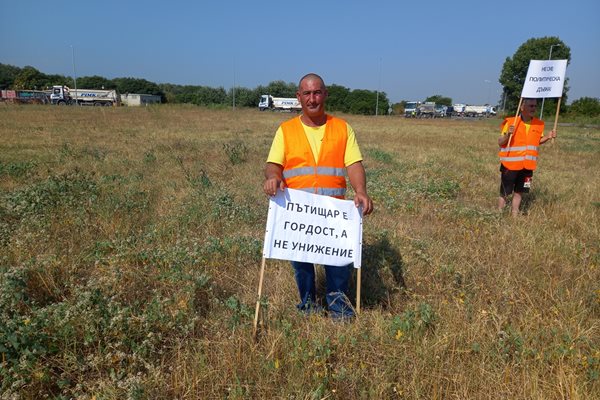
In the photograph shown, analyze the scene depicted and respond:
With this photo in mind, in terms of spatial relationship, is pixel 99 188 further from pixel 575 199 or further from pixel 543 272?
pixel 575 199

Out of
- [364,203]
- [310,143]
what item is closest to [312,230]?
[364,203]

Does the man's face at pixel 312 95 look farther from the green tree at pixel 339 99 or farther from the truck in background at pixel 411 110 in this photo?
the green tree at pixel 339 99

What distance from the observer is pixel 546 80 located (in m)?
5.54

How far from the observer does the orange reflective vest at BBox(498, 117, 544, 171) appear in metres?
5.59

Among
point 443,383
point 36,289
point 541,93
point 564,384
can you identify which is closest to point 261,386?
point 443,383

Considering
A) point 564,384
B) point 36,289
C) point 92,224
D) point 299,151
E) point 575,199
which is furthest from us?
point 575,199

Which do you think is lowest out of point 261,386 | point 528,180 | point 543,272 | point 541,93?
point 261,386

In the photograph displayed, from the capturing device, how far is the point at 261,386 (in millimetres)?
2293

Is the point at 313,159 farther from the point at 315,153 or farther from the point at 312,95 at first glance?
the point at 312,95

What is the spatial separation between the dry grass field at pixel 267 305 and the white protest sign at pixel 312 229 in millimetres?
468

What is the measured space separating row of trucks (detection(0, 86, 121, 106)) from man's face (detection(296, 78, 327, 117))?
6653cm

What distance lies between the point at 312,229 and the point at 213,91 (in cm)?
9342

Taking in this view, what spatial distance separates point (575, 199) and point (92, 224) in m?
7.96

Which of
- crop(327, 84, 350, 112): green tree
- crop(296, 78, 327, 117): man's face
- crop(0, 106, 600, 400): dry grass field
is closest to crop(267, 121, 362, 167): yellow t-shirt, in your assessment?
crop(296, 78, 327, 117): man's face
